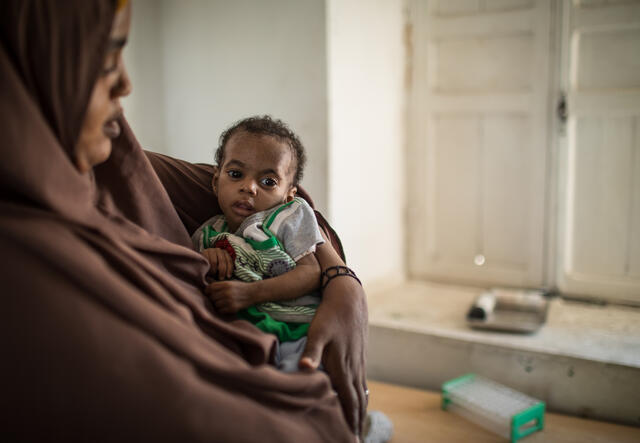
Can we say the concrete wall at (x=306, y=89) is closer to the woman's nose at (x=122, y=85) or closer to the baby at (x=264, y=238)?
the baby at (x=264, y=238)

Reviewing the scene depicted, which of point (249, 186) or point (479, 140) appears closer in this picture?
point (249, 186)

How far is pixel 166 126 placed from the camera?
317 cm

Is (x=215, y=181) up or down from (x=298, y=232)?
up

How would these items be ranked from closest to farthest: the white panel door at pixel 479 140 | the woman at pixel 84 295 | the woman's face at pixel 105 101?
1. the woman at pixel 84 295
2. the woman's face at pixel 105 101
3. the white panel door at pixel 479 140

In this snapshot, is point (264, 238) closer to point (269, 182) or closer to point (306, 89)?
point (269, 182)

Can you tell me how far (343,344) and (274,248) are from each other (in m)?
0.27

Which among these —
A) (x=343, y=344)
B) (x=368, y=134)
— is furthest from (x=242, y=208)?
(x=368, y=134)

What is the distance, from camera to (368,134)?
117 inches

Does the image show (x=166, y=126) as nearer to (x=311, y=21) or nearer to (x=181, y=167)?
(x=311, y=21)

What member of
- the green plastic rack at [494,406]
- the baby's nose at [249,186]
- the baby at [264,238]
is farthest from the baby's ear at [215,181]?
the green plastic rack at [494,406]

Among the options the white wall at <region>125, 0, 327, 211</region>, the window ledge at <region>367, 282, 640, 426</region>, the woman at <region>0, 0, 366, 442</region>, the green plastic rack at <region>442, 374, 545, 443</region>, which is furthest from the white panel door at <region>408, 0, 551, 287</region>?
the woman at <region>0, 0, 366, 442</region>

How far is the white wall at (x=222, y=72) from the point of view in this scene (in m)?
2.71

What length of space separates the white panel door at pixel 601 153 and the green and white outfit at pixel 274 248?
198 centimetres

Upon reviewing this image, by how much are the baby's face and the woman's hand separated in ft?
0.92
